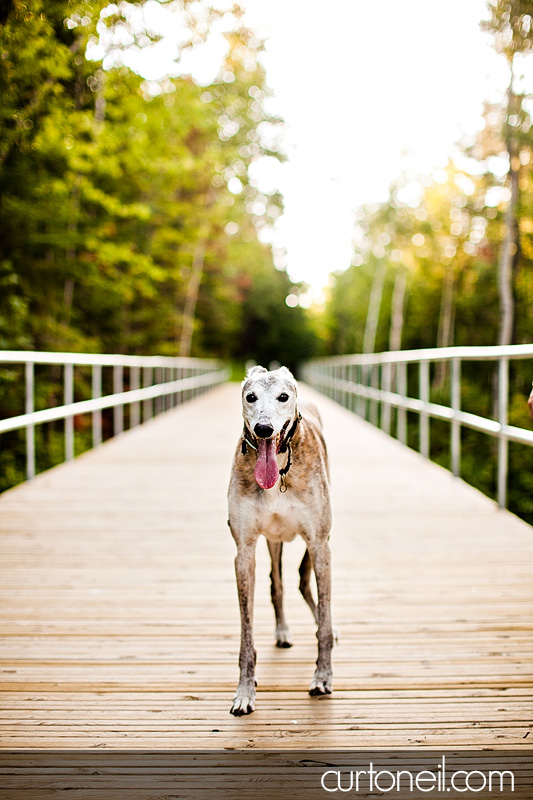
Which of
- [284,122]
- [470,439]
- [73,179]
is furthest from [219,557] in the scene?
[284,122]

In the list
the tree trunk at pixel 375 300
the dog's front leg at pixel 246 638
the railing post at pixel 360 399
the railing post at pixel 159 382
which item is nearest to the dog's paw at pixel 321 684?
the dog's front leg at pixel 246 638

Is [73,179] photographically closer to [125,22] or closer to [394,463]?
[125,22]

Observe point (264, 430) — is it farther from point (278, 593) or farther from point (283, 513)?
point (278, 593)

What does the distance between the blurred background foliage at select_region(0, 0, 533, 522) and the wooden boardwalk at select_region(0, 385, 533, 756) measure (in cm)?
537

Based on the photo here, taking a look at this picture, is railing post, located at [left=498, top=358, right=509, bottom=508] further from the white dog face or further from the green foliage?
the green foliage

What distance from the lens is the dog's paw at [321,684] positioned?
2.49 m

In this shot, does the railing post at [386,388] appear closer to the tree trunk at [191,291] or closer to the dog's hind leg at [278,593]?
the dog's hind leg at [278,593]

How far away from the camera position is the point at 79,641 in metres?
3.01

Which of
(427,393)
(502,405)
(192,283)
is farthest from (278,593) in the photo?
(192,283)

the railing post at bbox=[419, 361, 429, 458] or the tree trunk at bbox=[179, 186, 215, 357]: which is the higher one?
the tree trunk at bbox=[179, 186, 215, 357]

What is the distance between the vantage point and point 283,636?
117 inches

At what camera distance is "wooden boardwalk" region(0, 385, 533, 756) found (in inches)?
90.4

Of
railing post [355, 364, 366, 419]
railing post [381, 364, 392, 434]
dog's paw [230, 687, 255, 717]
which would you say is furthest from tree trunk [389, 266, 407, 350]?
dog's paw [230, 687, 255, 717]

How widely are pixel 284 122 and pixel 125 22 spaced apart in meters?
9.61
